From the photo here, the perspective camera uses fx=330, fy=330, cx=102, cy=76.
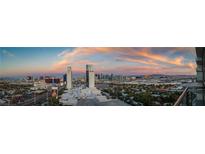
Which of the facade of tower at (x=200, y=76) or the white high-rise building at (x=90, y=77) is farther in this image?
the white high-rise building at (x=90, y=77)

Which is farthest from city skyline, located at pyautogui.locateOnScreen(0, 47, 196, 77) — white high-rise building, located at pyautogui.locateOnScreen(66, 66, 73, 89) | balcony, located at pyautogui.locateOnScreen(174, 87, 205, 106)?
balcony, located at pyautogui.locateOnScreen(174, 87, 205, 106)

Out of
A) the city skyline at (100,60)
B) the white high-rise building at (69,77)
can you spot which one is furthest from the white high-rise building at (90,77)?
the white high-rise building at (69,77)

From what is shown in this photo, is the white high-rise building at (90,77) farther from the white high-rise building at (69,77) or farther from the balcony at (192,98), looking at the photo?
the balcony at (192,98)

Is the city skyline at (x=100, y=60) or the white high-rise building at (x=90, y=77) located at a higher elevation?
the city skyline at (x=100, y=60)

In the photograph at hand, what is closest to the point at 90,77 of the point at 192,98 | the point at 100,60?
the point at 100,60

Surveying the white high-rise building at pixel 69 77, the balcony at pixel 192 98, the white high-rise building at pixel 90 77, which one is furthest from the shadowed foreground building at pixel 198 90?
the white high-rise building at pixel 69 77

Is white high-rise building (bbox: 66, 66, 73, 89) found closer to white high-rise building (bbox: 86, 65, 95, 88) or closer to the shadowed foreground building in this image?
white high-rise building (bbox: 86, 65, 95, 88)
